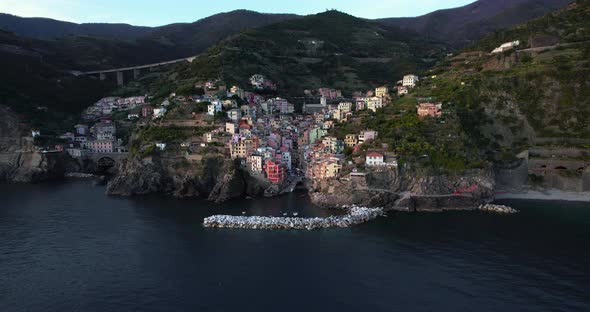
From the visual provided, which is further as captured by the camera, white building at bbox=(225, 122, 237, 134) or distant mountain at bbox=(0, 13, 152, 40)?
distant mountain at bbox=(0, 13, 152, 40)

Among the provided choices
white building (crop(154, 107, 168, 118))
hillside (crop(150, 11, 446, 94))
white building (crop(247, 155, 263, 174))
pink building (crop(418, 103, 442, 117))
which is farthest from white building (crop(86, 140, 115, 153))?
pink building (crop(418, 103, 442, 117))

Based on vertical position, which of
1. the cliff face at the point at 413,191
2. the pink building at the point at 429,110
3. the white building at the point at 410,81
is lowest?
the cliff face at the point at 413,191

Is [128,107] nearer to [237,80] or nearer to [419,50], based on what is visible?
[237,80]

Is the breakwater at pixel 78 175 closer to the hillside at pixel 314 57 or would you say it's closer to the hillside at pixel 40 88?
the hillside at pixel 40 88

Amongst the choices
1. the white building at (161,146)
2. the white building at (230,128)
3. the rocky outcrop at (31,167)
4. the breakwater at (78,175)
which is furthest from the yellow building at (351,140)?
the rocky outcrop at (31,167)

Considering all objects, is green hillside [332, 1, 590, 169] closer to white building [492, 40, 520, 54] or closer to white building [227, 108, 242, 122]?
white building [492, 40, 520, 54]

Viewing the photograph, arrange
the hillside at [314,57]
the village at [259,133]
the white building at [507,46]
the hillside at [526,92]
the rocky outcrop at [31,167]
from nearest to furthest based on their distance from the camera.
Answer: the village at [259,133], the hillside at [526,92], the rocky outcrop at [31,167], the white building at [507,46], the hillside at [314,57]

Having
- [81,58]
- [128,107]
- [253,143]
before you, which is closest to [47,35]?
[81,58]
